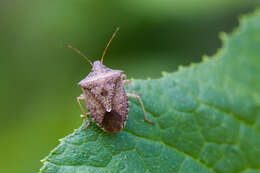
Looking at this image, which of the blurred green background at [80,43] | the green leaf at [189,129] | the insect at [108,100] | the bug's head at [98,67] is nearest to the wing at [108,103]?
the insect at [108,100]

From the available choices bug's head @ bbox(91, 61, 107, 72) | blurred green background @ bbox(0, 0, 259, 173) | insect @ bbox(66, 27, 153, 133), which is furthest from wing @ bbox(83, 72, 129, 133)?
blurred green background @ bbox(0, 0, 259, 173)

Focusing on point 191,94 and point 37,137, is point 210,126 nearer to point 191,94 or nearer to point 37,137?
point 191,94

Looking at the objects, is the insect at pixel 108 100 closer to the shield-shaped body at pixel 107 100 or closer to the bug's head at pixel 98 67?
the shield-shaped body at pixel 107 100

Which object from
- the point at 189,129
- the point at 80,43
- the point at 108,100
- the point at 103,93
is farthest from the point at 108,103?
the point at 80,43

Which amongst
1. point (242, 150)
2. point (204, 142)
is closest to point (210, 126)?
point (204, 142)

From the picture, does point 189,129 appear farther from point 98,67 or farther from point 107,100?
point 98,67

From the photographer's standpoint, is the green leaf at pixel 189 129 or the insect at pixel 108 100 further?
the insect at pixel 108 100

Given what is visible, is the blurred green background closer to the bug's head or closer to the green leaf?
the bug's head
